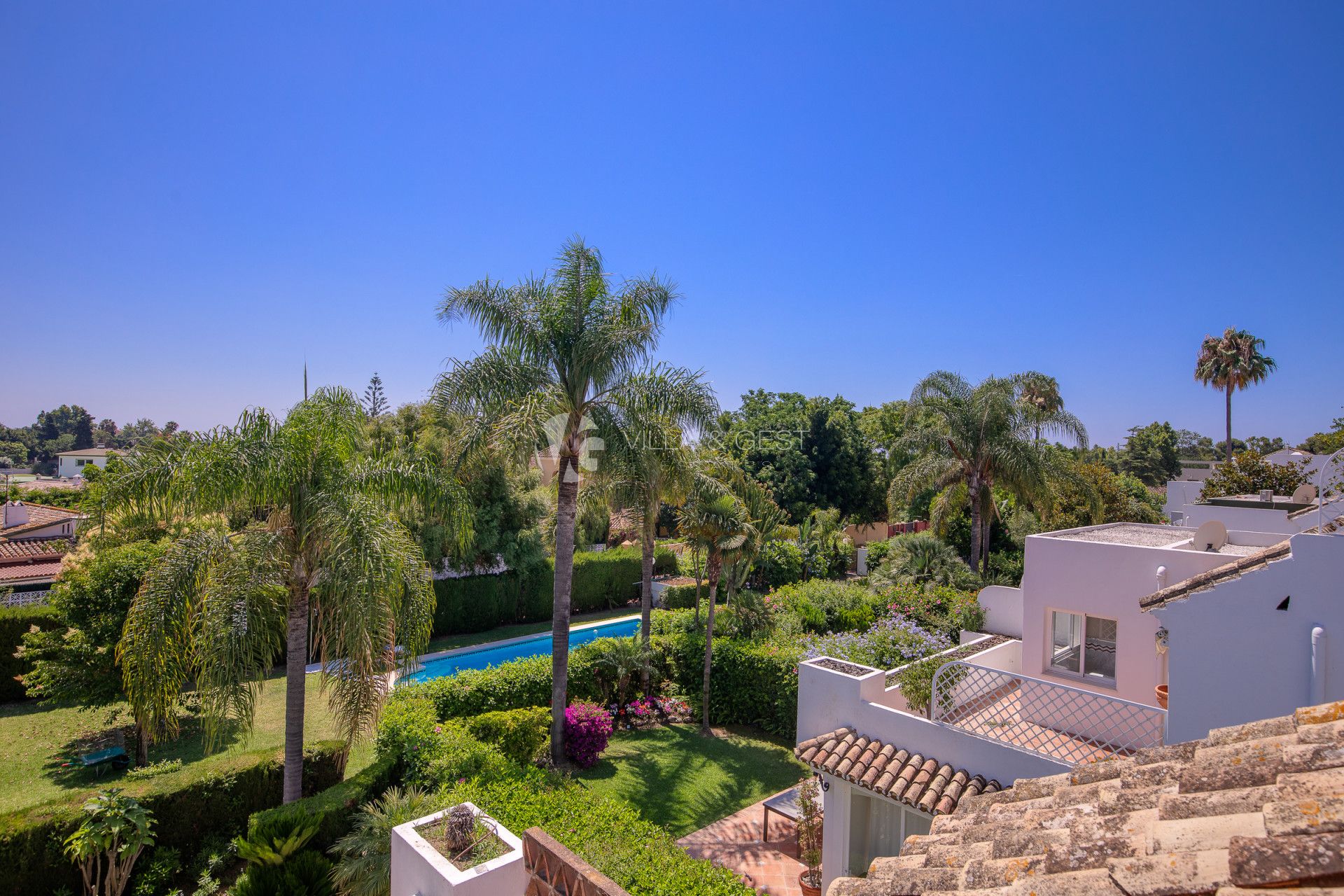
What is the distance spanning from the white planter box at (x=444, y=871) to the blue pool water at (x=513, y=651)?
469 inches

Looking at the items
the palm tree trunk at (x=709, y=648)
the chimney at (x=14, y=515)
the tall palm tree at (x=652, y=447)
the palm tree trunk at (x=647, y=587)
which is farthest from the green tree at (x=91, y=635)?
the chimney at (x=14, y=515)

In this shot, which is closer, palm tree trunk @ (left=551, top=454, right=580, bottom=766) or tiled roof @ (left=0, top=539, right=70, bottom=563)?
palm tree trunk @ (left=551, top=454, right=580, bottom=766)

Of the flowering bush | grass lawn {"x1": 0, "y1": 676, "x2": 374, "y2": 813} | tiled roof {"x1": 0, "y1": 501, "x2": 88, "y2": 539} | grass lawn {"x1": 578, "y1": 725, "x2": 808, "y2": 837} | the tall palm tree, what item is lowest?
grass lawn {"x1": 578, "y1": 725, "x2": 808, "y2": 837}

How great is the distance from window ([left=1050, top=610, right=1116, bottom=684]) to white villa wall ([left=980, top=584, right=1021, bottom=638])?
6551 millimetres

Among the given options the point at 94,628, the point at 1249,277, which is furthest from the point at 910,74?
the point at 94,628

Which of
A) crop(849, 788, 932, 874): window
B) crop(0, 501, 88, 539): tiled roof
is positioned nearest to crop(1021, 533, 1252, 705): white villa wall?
crop(849, 788, 932, 874): window

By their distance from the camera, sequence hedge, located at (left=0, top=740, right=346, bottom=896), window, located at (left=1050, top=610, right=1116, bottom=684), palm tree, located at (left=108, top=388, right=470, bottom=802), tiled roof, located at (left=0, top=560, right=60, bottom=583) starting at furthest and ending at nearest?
tiled roof, located at (left=0, top=560, right=60, bottom=583) < window, located at (left=1050, top=610, right=1116, bottom=684) < palm tree, located at (left=108, top=388, right=470, bottom=802) < hedge, located at (left=0, top=740, right=346, bottom=896)

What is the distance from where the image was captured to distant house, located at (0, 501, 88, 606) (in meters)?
18.0

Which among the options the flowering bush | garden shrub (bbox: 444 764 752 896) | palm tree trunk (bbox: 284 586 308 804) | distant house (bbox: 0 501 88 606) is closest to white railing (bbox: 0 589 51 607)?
distant house (bbox: 0 501 88 606)

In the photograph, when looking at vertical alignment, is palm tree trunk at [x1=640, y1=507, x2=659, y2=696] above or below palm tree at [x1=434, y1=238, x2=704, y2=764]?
below

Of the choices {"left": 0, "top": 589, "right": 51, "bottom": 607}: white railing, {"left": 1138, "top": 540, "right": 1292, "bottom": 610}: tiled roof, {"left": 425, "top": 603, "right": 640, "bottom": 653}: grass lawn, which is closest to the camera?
{"left": 1138, "top": 540, "right": 1292, "bottom": 610}: tiled roof

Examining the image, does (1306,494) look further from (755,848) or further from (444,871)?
(444,871)

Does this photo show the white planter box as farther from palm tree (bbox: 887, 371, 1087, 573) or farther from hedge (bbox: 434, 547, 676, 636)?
palm tree (bbox: 887, 371, 1087, 573)

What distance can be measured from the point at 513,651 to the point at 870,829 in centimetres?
1587
